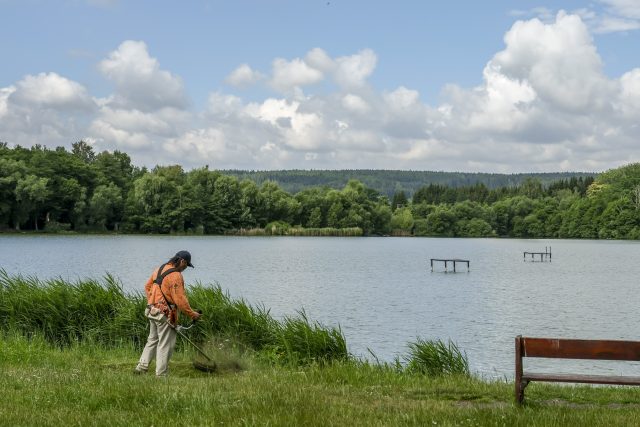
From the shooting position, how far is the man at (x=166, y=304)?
12.2 metres

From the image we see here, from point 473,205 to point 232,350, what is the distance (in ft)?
587

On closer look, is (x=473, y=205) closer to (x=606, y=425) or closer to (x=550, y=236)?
(x=550, y=236)

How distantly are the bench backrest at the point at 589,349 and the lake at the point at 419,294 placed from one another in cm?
841

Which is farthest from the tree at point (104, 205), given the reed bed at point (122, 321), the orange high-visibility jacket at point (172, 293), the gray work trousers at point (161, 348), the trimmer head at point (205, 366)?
the orange high-visibility jacket at point (172, 293)

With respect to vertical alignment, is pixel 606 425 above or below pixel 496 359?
above

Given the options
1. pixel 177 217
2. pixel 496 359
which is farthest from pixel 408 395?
pixel 177 217

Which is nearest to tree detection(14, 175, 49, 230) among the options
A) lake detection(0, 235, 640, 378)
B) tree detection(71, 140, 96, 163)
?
lake detection(0, 235, 640, 378)

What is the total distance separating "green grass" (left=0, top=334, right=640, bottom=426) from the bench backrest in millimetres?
714

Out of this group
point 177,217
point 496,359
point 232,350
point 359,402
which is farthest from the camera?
point 177,217

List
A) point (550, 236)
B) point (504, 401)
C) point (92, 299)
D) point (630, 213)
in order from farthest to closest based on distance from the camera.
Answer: point (550, 236), point (630, 213), point (92, 299), point (504, 401)

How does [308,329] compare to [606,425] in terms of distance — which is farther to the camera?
[308,329]

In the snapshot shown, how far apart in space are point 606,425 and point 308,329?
8.68 m

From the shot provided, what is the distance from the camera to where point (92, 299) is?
18609 millimetres

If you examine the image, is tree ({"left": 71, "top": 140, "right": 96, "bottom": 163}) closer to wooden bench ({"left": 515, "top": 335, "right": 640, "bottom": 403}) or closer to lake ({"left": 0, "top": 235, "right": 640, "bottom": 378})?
lake ({"left": 0, "top": 235, "right": 640, "bottom": 378})
